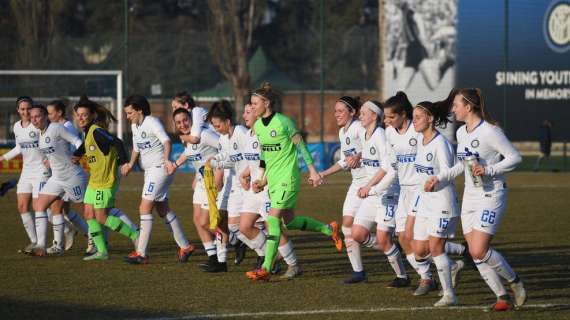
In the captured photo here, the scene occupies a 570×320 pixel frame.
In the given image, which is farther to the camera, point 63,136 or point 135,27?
point 135,27

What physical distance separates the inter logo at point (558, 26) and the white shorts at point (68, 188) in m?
25.7

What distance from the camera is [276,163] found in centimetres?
1148

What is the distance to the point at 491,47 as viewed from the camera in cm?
3522

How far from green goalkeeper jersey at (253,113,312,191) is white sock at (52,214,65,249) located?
3.85 m

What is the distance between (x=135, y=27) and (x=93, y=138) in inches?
1844

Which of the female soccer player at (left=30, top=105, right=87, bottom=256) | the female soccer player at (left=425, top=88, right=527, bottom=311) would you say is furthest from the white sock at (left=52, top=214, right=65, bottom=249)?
the female soccer player at (left=425, top=88, right=527, bottom=311)

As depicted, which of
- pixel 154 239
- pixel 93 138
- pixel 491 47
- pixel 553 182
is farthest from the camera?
pixel 491 47

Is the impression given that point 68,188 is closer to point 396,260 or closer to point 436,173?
point 396,260

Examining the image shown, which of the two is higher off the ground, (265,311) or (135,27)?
(135,27)

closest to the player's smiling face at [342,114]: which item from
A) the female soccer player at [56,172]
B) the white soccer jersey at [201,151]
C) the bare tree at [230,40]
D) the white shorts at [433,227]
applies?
the white soccer jersey at [201,151]

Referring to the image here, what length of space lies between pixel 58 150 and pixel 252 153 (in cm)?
312

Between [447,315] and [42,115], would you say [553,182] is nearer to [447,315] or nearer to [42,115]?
[42,115]

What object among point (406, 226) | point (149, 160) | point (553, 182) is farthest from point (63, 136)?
point (553, 182)

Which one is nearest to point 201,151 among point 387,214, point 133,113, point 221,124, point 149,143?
Answer: point 149,143
